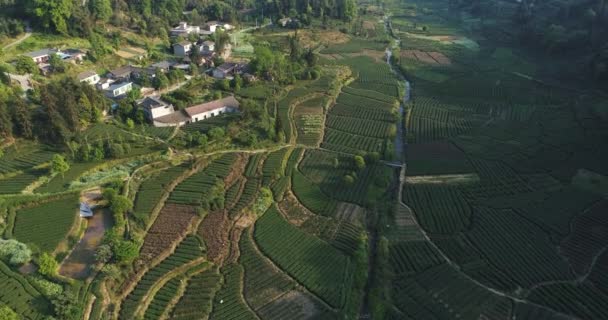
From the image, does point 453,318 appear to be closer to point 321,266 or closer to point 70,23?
point 321,266

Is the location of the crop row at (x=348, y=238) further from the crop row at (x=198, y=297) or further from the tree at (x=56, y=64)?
the tree at (x=56, y=64)

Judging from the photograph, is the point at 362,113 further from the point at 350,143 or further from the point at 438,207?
the point at 438,207

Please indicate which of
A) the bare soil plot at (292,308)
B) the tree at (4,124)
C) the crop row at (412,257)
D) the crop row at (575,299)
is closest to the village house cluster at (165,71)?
the tree at (4,124)

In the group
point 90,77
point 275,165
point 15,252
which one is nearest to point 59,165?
point 15,252

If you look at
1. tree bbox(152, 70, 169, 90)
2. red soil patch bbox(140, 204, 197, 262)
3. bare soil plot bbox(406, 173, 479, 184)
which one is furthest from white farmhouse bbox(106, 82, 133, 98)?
bare soil plot bbox(406, 173, 479, 184)

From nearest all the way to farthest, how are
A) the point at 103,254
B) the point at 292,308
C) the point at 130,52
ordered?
the point at 292,308, the point at 103,254, the point at 130,52

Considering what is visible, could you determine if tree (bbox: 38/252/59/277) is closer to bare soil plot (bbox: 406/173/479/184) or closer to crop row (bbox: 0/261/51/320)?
crop row (bbox: 0/261/51/320)
